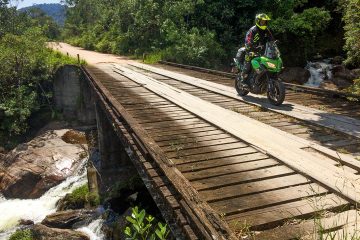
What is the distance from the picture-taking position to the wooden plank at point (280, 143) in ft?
15.9

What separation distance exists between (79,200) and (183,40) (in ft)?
46.3

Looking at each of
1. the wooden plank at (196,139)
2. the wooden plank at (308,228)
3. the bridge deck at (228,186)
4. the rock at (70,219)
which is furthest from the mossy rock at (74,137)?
the wooden plank at (308,228)

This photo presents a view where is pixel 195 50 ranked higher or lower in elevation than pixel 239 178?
higher

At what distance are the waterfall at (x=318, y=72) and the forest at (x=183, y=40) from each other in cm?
99

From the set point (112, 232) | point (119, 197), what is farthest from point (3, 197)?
point (112, 232)

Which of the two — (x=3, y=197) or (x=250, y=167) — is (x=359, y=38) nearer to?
(x=250, y=167)

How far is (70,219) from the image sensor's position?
475 inches

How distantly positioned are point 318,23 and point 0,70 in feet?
66.5

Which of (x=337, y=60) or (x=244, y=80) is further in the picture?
(x=337, y=60)

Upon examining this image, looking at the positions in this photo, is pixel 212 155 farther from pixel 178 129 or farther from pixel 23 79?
pixel 23 79

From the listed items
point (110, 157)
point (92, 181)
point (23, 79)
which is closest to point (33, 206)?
point (92, 181)

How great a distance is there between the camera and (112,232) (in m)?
10.5

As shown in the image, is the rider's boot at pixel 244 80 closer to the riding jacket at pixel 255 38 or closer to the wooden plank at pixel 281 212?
the riding jacket at pixel 255 38

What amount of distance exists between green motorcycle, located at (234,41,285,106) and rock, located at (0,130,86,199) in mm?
9618
